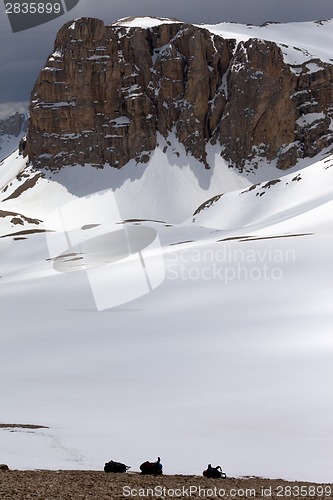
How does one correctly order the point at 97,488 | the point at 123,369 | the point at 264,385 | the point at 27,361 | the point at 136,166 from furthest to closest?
the point at 136,166, the point at 27,361, the point at 123,369, the point at 264,385, the point at 97,488

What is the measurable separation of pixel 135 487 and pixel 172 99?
161 m

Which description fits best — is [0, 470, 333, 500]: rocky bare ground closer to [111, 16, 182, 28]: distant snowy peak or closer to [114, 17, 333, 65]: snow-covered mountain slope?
[114, 17, 333, 65]: snow-covered mountain slope

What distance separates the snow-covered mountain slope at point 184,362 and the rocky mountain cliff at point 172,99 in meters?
118

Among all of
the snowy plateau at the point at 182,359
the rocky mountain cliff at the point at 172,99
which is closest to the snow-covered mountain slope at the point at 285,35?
the rocky mountain cliff at the point at 172,99

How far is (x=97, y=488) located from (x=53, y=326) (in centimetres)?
1987

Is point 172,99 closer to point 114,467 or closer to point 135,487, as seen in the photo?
point 114,467

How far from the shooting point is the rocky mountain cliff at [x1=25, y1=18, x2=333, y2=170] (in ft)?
524

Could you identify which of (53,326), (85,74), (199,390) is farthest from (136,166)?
(199,390)

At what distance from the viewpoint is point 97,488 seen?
25.2 ft

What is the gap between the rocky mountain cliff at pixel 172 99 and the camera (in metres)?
160

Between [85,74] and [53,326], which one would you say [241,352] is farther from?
[85,74]
